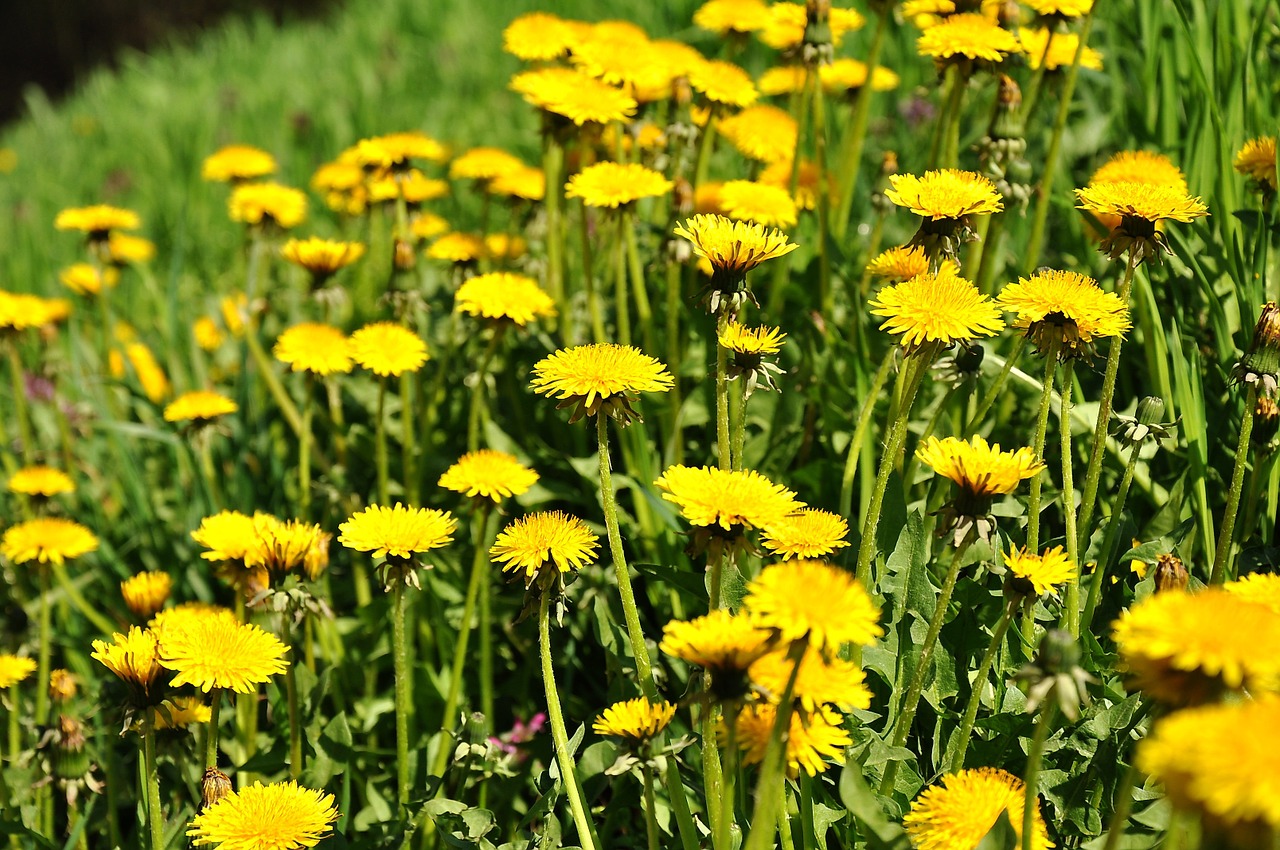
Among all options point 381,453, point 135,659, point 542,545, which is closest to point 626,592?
point 542,545

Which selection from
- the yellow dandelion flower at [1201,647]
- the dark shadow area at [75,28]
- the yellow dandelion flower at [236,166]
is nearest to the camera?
the yellow dandelion flower at [1201,647]

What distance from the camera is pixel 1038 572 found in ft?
3.99

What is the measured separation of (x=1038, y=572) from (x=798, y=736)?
0.33 metres

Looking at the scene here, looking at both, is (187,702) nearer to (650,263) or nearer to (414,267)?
(414,267)

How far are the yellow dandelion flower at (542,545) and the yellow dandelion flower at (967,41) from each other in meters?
0.93

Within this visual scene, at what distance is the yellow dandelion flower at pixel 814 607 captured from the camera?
91 centimetres

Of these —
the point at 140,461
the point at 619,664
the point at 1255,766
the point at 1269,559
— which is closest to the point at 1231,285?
the point at 1269,559

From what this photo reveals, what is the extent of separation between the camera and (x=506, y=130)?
4230 mm

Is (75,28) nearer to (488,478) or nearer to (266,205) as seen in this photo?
(266,205)

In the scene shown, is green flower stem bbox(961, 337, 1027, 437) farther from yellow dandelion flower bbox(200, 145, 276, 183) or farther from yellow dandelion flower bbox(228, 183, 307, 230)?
yellow dandelion flower bbox(200, 145, 276, 183)

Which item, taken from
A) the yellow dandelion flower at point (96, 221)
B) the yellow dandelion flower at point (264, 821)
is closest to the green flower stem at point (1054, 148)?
the yellow dandelion flower at point (264, 821)

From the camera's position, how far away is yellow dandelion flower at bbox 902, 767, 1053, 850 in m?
1.08

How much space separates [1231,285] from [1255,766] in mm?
1431

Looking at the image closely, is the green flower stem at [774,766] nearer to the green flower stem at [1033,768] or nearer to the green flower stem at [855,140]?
the green flower stem at [1033,768]
